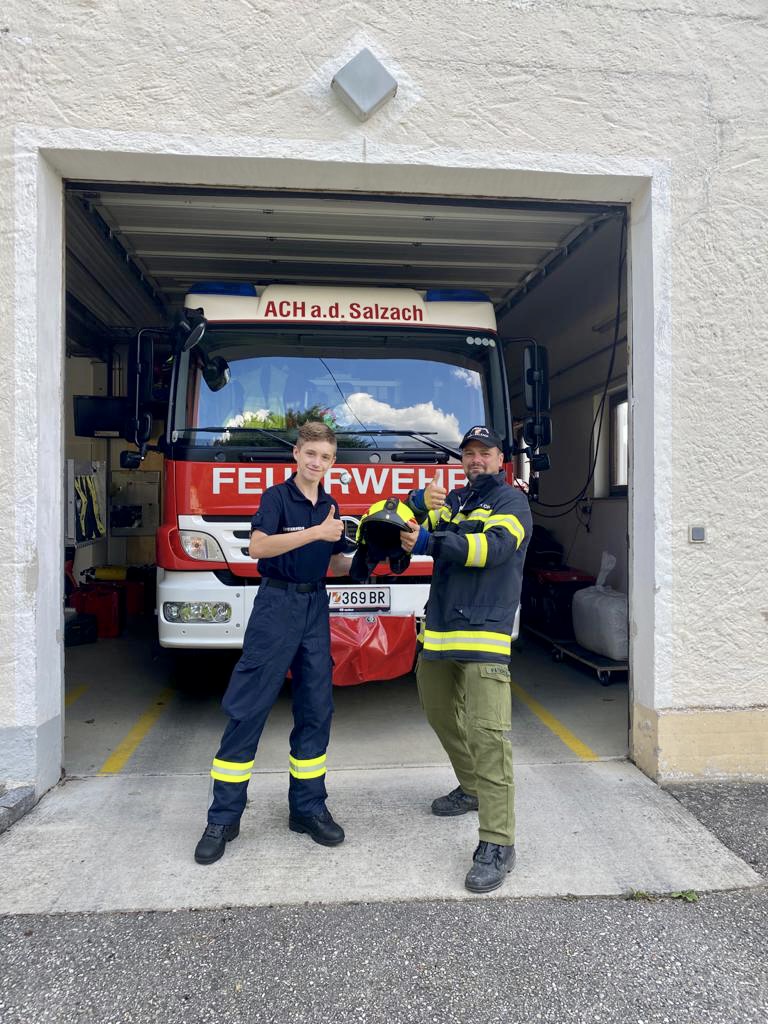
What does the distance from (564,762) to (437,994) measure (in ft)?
6.79

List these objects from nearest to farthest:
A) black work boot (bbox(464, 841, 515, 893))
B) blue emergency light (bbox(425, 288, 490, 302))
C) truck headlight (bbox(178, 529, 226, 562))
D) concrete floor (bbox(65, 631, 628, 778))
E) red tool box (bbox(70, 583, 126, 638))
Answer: black work boot (bbox(464, 841, 515, 893)) → concrete floor (bbox(65, 631, 628, 778)) → truck headlight (bbox(178, 529, 226, 562)) → blue emergency light (bbox(425, 288, 490, 302)) → red tool box (bbox(70, 583, 126, 638))

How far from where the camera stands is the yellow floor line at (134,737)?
4035mm

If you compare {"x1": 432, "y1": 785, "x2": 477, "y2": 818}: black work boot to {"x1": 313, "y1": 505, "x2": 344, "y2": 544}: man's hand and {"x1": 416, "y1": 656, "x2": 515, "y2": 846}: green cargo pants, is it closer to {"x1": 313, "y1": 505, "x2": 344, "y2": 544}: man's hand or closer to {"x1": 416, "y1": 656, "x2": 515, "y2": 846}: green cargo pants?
{"x1": 416, "y1": 656, "x2": 515, "y2": 846}: green cargo pants

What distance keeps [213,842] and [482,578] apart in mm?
1640

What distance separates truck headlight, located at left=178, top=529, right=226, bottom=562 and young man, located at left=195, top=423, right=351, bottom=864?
131cm

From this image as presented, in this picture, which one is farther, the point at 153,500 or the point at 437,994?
the point at 153,500

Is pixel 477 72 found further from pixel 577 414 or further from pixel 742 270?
pixel 577 414

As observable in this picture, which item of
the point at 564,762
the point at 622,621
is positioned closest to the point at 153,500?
the point at 622,621

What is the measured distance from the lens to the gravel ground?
6.98 feet

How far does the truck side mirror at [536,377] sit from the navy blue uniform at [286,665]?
227 centimetres

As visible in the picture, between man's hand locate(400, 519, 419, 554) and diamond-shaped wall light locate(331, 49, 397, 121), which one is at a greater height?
diamond-shaped wall light locate(331, 49, 397, 121)

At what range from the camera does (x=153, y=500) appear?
9.95 metres

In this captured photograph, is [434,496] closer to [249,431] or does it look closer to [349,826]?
[349,826]

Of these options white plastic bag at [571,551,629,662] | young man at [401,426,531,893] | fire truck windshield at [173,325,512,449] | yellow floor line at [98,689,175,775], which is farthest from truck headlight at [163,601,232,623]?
white plastic bag at [571,551,629,662]
